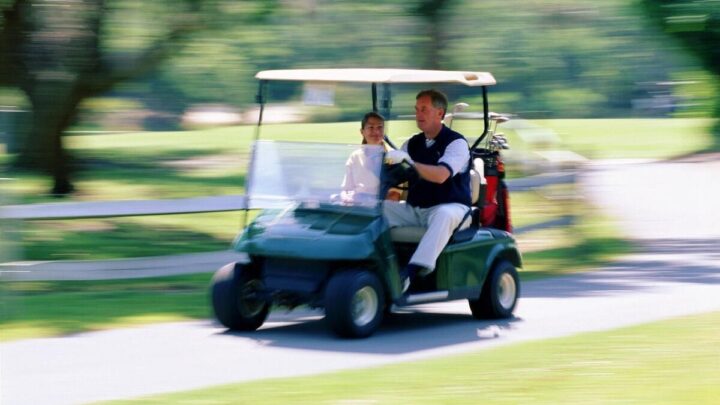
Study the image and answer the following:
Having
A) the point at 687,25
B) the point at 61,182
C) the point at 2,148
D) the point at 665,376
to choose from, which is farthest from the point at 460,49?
the point at 665,376

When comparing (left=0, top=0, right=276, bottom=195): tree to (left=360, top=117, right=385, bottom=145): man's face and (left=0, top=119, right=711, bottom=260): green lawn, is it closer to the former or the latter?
(left=0, top=119, right=711, bottom=260): green lawn

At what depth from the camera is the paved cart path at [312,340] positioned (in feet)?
23.8

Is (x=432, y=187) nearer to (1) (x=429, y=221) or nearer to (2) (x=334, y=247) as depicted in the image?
(1) (x=429, y=221)

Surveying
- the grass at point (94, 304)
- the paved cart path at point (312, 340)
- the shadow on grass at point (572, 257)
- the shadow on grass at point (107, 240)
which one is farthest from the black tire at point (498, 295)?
the shadow on grass at point (107, 240)

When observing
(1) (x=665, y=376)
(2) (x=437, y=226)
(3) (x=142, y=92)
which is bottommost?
(1) (x=665, y=376)

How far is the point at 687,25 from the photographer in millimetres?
14867

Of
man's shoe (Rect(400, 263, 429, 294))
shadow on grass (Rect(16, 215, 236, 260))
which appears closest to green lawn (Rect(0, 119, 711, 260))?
shadow on grass (Rect(16, 215, 236, 260))

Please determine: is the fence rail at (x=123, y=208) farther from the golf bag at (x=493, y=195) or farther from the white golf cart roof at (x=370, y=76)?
the white golf cart roof at (x=370, y=76)

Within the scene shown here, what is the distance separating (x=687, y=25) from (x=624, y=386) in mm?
8913

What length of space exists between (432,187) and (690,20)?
6.37m

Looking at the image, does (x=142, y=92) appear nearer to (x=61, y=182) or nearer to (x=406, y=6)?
(x=61, y=182)

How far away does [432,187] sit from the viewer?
31.2 feet

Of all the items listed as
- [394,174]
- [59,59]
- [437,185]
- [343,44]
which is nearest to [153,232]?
[59,59]

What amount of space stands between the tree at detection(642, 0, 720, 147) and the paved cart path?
2.64 meters
